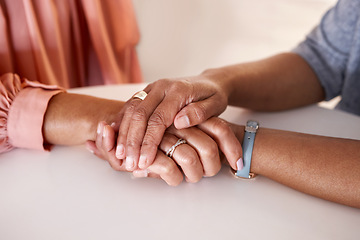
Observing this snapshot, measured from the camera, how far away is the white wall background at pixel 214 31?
1733mm

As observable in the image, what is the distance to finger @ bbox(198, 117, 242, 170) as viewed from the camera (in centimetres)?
70

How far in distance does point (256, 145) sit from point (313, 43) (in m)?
0.56

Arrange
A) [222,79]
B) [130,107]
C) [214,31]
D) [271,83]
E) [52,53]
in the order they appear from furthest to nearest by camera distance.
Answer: [214,31]
[52,53]
[271,83]
[222,79]
[130,107]

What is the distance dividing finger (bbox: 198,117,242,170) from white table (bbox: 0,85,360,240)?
0.05 meters

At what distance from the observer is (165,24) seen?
5.69 feet

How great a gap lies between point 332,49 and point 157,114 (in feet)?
2.25

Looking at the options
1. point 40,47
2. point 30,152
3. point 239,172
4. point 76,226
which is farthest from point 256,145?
point 40,47

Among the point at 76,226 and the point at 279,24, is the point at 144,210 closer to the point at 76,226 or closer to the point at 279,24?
the point at 76,226

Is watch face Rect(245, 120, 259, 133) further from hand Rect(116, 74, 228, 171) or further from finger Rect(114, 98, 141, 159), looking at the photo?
finger Rect(114, 98, 141, 159)

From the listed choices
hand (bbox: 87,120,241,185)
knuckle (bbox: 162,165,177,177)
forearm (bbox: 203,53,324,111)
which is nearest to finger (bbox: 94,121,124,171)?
hand (bbox: 87,120,241,185)

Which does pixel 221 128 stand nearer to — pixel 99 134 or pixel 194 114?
pixel 194 114

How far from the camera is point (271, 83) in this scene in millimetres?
1003

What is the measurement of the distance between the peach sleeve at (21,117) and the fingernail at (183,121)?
12.8 inches

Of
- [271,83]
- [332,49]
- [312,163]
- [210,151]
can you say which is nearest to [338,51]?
[332,49]
